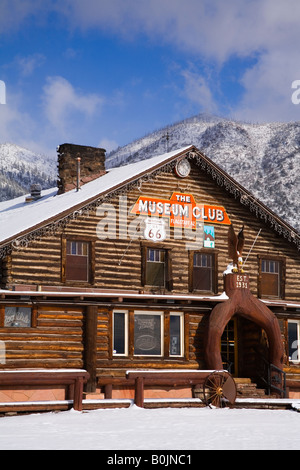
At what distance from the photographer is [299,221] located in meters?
98.2

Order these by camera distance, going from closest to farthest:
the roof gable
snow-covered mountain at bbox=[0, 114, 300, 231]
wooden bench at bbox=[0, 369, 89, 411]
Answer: wooden bench at bbox=[0, 369, 89, 411]
the roof gable
snow-covered mountain at bbox=[0, 114, 300, 231]

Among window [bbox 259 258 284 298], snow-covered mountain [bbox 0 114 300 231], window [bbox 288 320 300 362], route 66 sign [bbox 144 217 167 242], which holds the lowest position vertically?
window [bbox 288 320 300 362]

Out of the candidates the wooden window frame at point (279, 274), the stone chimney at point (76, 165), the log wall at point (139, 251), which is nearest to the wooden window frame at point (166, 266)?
the log wall at point (139, 251)

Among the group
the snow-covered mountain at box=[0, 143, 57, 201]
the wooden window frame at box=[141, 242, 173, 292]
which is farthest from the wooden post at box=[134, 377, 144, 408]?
the snow-covered mountain at box=[0, 143, 57, 201]

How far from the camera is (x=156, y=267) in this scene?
30406mm

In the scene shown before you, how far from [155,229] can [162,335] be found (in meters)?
4.25

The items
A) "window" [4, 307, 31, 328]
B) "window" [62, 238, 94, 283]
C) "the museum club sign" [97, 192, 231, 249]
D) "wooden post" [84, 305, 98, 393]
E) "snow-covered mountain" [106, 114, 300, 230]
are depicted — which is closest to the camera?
"window" [4, 307, 31, 328]

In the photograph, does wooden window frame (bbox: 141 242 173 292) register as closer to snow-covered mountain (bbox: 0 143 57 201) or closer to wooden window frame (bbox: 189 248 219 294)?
wooden window frame (bbox: 189 248 219 294)

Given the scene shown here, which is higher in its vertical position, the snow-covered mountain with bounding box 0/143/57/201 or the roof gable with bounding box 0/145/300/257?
the snow-covered mountain with bounding box 0/143/57/201

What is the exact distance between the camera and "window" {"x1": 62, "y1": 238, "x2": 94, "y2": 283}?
28.4 meters

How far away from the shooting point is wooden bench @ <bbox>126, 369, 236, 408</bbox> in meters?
25.5

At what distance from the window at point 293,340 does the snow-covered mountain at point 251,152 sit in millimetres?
66324

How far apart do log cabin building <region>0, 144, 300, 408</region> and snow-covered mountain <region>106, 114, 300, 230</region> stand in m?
64.4

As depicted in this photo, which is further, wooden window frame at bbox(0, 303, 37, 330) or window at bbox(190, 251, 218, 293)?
window at bbox(190, 251, 218, 293)
